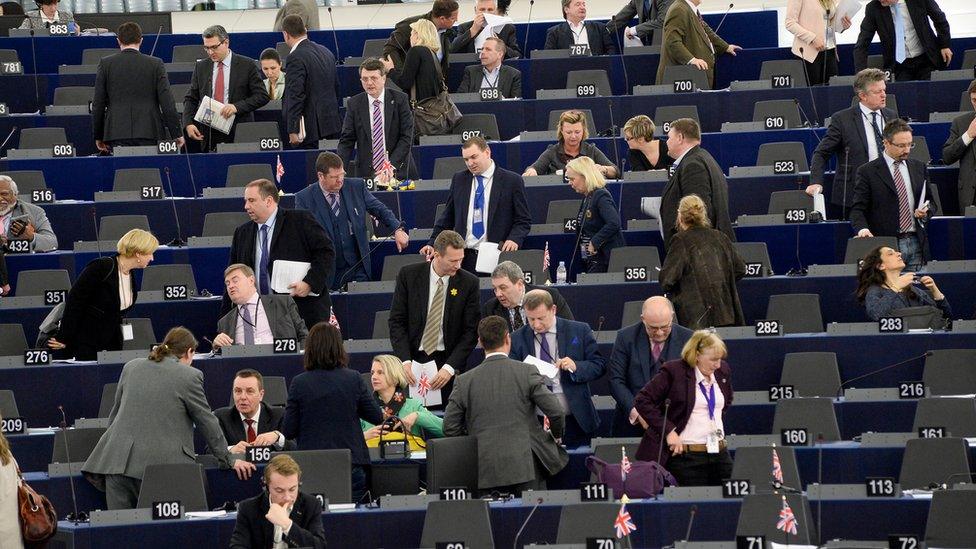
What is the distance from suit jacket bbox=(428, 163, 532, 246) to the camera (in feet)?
31.7

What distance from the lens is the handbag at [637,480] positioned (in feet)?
24.4

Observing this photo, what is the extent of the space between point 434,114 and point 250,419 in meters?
4.50

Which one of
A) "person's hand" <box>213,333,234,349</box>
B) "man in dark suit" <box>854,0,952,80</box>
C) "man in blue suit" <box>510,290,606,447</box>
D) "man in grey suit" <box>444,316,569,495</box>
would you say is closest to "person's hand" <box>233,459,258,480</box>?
"man in grey suit" <box>444,316,569,495</box>

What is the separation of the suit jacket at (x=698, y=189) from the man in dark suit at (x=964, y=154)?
2.04 metres

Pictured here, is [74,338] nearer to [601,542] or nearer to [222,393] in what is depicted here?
[222,393]

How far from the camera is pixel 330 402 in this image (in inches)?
307

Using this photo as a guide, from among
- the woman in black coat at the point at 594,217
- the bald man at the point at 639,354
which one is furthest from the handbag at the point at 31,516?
the woman in black coat at the point at 594,217

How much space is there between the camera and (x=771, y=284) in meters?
9.75

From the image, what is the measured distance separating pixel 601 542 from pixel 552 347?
173cm

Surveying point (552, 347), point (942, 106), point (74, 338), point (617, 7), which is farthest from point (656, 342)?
point (617, 7)

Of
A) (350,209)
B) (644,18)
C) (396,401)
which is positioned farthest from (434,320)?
(644,18)

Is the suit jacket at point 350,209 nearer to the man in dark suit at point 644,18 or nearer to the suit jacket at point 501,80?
the suit jacket at point 501,80

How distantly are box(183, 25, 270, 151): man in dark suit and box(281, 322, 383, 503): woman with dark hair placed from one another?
455 centimetres

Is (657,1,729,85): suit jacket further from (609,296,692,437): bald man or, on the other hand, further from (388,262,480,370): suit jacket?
(609,296,692,437): bald man
